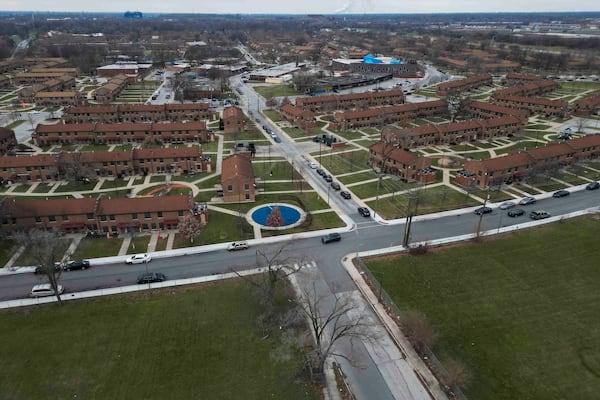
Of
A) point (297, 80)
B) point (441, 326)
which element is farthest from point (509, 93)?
point (441, 326)

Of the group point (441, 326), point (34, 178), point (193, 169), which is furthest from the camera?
point (193, 169)

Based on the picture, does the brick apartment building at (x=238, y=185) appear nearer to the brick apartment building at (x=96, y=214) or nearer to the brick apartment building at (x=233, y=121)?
the brick apartment building at (x=96, y=214)

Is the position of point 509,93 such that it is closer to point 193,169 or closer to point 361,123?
point 361,123

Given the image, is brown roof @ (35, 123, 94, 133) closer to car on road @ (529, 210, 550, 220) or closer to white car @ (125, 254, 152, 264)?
white car @ (125, 254, 152, 264)

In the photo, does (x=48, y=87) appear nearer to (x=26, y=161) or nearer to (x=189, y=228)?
(x=26, y=161)

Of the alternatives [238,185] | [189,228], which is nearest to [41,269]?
[189,228]

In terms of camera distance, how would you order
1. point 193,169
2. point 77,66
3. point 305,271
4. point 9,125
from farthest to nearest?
point 77,66
point 9,125
point 193,169
point 305,271

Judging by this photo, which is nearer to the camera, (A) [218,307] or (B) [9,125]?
(A) [218,307]
